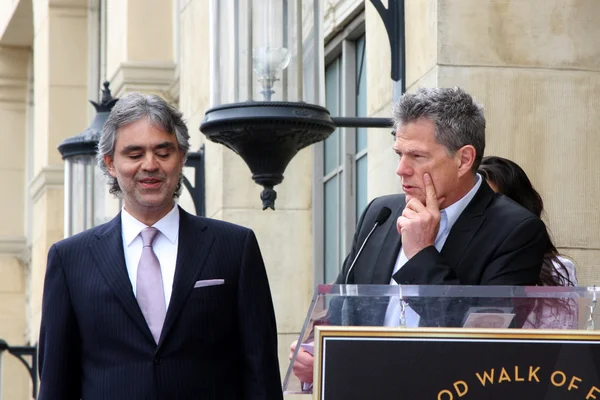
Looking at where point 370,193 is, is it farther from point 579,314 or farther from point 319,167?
point 579,314

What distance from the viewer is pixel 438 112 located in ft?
17.6

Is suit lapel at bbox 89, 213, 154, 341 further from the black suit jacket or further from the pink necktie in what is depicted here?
the black suit jacket

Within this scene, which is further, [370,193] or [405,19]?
[370,193]

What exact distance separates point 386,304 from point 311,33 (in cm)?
404

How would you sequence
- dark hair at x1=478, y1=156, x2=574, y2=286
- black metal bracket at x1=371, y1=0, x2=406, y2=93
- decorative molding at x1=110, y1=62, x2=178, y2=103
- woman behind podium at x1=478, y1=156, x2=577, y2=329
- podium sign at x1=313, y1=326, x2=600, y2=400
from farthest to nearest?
decorative molding at x1=110, y1=62, x2=178, y2=103, black metal bracket at x1=371, y1=0, x2=406, y2=93, dark hair at x1=478, y1=156, x2=574, y2=286, woman behind podium at x1=478, y1=156, x2=577, y2=329, podium sign at x1=313, y1=326, x2=600, y2=400

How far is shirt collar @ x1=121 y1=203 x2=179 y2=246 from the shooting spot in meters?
5.50

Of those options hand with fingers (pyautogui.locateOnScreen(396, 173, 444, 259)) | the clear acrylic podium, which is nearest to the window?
hand with fingers (pyautogui.locateOnScreen(396, 173, 444, 259))

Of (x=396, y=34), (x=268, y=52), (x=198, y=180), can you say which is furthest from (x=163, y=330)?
(x=198, y=180)

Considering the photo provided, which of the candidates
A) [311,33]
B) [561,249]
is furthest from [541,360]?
[311,33]

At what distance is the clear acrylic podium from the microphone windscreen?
3.18 ft

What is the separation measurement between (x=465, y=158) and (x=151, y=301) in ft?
3.93

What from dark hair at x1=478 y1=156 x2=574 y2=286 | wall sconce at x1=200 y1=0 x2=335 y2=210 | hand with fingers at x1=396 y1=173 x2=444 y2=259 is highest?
wall sconce at x1=200 y1=0 x2=335 y2=210

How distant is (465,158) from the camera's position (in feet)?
17.7

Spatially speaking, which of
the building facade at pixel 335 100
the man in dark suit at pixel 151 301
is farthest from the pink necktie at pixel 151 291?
the building facade at pixel 335 100
